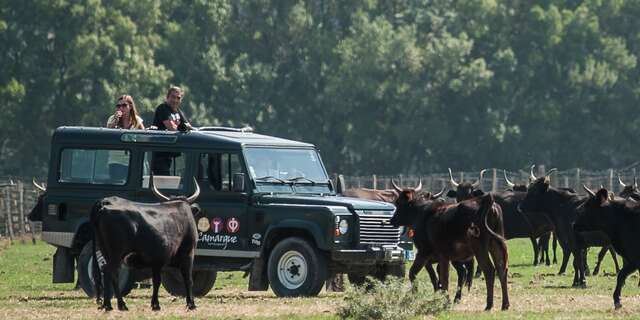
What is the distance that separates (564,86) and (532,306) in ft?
163

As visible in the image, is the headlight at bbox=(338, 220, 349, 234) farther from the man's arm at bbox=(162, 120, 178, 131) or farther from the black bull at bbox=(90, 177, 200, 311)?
the man's arm at bbox=(162, 120, 178, 131)

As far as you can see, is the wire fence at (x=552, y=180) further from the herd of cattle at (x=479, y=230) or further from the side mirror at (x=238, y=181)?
the side mirror at (x=238, y=181)

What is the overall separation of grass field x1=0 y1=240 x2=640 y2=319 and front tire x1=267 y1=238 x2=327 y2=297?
0.78ft

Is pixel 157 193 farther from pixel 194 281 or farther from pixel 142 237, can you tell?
pixel 194 281

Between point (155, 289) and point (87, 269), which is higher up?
point (87, 269)

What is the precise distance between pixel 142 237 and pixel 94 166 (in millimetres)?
3637

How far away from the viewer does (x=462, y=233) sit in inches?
776

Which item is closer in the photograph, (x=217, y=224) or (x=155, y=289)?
(x=155, y=289)

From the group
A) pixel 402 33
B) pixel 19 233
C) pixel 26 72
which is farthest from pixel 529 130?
pixel 19 233

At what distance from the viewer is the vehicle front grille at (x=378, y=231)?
843 inches

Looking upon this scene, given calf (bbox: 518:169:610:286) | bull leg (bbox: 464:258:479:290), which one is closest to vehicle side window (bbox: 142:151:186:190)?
bull leg (bbox: 464:258:479:290)

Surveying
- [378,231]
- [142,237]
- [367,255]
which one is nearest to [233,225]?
[367,255]

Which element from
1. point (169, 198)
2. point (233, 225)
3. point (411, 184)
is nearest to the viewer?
point (169, 198)

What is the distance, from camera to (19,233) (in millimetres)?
44750
